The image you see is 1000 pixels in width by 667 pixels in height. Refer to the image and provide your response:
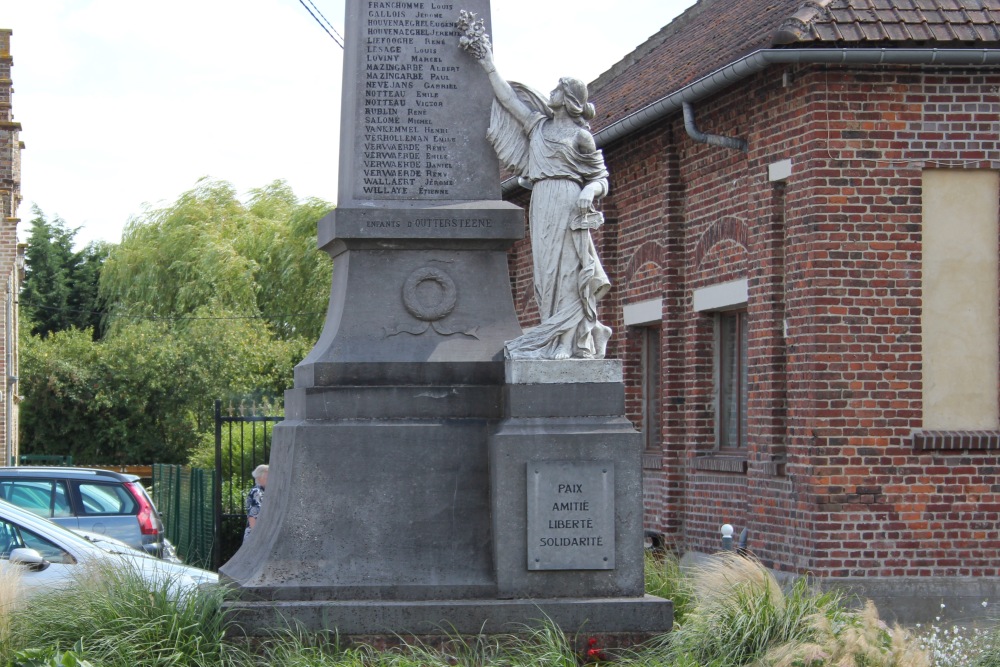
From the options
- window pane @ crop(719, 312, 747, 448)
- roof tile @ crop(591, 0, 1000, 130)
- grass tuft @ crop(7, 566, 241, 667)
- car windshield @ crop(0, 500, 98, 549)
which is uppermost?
roof tile @ crop(591, 0, 1000, 130)

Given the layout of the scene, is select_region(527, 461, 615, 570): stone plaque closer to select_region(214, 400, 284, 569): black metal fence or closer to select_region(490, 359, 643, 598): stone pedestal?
select_region(490, 359, 643, 598): stone pedestal

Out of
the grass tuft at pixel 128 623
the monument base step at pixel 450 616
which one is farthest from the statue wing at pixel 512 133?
the grass tuft at pixel 128 623

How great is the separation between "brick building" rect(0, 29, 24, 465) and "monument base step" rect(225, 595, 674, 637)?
29.1 m

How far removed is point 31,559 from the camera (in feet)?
40.6

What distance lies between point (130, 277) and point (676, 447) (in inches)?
1173

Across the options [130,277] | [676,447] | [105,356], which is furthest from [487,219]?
[130,277]

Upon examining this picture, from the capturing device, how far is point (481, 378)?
30.8 ft

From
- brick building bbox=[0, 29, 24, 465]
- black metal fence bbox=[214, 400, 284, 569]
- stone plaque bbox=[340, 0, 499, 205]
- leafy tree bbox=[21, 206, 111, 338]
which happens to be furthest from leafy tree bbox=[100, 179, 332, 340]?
stone plaque bbox=[340, 0, 499, 205]

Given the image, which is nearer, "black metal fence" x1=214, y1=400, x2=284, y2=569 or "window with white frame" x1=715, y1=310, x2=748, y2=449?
"window with white frame" x1=715, y1=310, x2=748, y2=449

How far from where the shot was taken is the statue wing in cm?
962

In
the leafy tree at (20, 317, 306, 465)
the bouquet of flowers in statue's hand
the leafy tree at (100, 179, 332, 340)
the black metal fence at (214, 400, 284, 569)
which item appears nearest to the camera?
the bouquet of flowers in statue's hand

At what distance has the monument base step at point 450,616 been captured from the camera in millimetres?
8508

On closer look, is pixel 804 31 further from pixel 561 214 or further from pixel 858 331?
pixel 561 214

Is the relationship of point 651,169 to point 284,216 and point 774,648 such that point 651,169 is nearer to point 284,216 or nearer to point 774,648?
point 774,648
